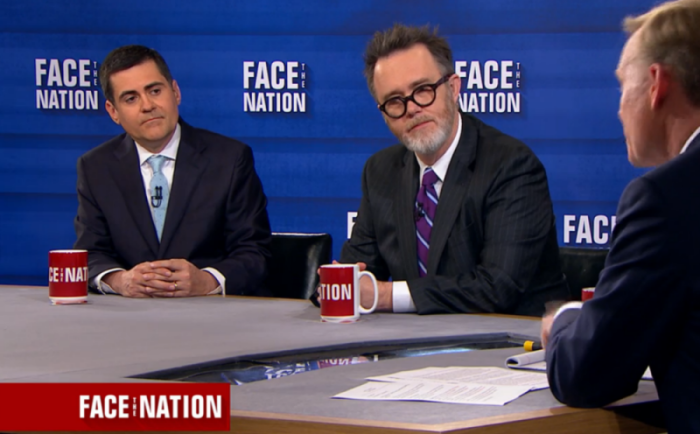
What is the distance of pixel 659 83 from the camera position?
1.26 m

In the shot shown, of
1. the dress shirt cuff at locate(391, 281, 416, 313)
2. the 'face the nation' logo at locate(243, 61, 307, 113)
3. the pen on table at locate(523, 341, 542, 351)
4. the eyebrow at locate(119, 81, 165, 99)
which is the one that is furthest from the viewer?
the 'face the nation' logo at locate(243, 61, 307, 113)

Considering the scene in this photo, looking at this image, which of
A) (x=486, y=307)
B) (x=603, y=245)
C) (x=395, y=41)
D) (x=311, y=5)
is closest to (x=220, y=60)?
(x=311, y=5)

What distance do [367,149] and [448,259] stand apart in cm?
143

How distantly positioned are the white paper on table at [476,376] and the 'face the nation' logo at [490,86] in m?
2.36

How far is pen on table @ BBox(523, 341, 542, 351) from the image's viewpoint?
1661mm

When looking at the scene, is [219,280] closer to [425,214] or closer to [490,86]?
[425,214]

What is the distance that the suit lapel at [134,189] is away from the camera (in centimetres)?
310

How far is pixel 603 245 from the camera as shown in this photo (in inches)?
145

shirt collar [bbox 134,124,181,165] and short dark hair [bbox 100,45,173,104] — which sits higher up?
short dark hair [bbox 100,45,173,104]

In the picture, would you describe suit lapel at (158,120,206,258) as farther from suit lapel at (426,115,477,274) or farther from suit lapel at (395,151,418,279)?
suit lapel at (426,115,477,274)

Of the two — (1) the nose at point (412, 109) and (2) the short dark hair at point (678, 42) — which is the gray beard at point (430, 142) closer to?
(1) the nose at point (412, 109)

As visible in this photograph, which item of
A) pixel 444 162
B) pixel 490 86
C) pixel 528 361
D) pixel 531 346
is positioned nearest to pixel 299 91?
pixel 490 86

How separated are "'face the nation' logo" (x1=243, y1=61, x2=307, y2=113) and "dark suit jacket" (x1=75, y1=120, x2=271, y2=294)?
2.47ft

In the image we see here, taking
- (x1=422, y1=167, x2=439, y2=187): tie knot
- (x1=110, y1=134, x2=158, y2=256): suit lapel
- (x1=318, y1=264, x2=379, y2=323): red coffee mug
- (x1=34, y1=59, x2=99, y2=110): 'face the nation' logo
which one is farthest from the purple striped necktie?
(x1=34, y1=59, x2=99, y2=110): 'face the nation' logo
